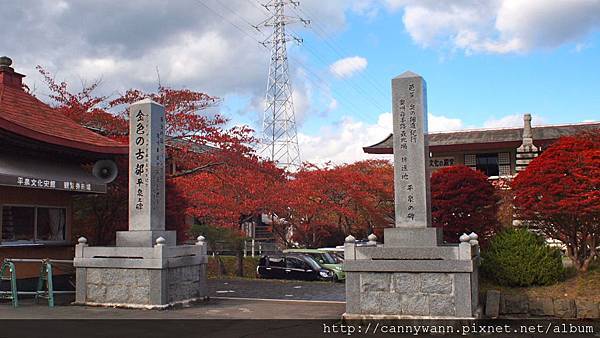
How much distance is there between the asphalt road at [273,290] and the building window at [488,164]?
1721cm

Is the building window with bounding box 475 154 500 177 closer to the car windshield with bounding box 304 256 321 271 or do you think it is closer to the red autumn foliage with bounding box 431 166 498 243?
the car windshield with bounding box 304 256 321 271

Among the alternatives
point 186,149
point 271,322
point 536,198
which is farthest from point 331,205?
point 271,322

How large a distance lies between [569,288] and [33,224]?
12941mm

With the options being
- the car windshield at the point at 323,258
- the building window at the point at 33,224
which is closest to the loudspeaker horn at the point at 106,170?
the building window at the point at 33,224

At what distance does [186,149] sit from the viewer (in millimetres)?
21344

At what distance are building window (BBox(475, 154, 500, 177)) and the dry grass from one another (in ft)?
69.5

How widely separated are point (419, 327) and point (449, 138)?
86.0 feet

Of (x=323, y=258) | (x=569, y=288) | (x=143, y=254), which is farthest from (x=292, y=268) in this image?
(x=569, y=288)

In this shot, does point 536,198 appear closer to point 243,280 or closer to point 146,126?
point 146,126

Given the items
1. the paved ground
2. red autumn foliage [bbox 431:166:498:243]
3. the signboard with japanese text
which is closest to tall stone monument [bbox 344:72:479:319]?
the paved ground

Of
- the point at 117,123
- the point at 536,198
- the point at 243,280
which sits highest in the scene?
the point at 117,123

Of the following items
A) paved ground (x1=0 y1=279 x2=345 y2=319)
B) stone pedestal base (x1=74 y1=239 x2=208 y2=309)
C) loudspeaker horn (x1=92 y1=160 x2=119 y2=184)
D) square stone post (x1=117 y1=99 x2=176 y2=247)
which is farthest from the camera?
loudspeaker horn (x1=92 y1=160 x2=119 y2=184)

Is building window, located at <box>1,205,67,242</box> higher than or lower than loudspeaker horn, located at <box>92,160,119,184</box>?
lower

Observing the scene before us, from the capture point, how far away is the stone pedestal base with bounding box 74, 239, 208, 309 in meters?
11.9
